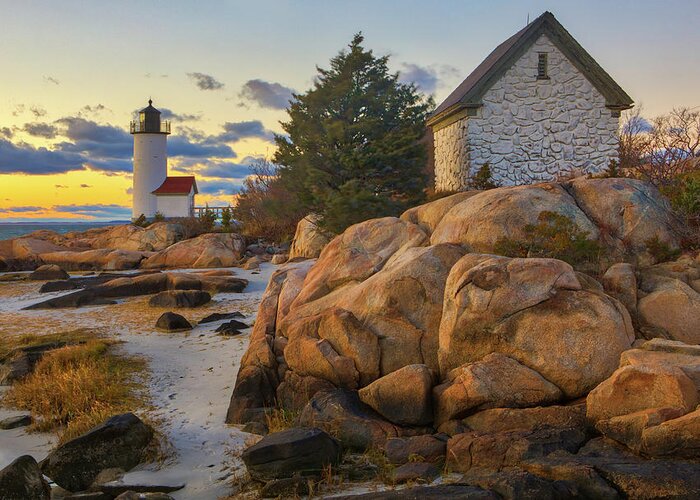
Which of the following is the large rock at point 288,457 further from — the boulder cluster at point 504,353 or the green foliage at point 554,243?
the green foliage at point 554,243

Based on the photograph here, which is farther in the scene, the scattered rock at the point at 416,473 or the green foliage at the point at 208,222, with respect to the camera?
the green foliage at the point at 208,222

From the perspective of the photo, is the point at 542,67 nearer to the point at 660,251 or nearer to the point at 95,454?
the point at 660,251

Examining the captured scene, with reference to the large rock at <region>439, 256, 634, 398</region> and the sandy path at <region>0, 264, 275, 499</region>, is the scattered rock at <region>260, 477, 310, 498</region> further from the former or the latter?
the large rock at <region>439, 256, 634, 398</region>

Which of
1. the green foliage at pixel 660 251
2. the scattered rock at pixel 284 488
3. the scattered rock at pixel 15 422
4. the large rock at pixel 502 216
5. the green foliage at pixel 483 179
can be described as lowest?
the scattered rock at pixel 15 422

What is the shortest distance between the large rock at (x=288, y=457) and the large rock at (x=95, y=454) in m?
1.90

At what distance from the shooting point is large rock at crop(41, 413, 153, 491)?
762 cm

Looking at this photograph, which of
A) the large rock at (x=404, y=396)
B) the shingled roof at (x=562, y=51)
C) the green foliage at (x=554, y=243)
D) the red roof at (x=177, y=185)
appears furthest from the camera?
the red roof at (x=177, y=185)

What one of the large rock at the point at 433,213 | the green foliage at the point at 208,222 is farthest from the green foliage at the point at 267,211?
the large rock at the point at 433,213

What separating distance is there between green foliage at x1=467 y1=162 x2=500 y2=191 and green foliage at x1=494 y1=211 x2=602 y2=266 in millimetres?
11357

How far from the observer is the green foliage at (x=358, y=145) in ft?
78.6

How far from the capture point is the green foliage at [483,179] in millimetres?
21978

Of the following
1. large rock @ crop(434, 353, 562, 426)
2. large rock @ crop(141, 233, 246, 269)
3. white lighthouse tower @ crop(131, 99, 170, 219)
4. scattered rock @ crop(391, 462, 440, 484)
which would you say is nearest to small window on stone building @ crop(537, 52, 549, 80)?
large rock @ crop(141, 233, 246, 269)

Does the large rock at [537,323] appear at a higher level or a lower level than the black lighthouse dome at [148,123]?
lower

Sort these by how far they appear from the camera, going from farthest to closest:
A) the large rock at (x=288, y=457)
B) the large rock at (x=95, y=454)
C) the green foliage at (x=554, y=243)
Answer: the green foliage at (x=554, y=243)
the large rock at (x=95, y=454)
the large rock at (x=288, y=457)
